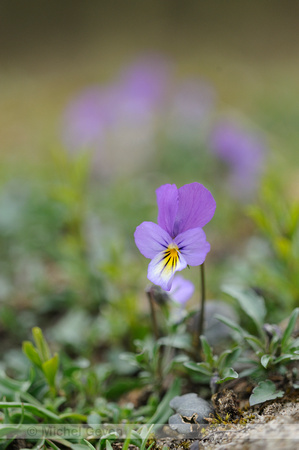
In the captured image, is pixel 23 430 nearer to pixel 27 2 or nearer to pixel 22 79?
pixel 22 79

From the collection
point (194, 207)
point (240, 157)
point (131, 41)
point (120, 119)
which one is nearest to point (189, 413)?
point (194, 207)

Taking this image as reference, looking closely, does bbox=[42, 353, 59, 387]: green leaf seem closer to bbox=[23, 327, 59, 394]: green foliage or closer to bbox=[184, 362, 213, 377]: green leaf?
bbox=[23, 327, 59, 394]: green foliage

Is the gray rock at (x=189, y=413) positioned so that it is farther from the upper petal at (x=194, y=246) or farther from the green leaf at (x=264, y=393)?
the upper petal at (x=194, y=246)

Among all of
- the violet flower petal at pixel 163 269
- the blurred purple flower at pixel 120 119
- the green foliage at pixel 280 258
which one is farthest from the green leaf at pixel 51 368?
the blurred purple flower at pixel 120 119

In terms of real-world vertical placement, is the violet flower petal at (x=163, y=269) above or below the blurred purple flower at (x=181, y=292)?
above

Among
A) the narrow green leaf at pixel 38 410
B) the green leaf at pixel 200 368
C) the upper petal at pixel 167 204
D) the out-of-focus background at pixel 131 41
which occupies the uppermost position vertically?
the out-of-focus background at pixel 131 41

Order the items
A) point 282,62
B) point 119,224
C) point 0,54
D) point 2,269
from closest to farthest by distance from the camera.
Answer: point 2,269, point 119,224, point 282,62, point 0,54

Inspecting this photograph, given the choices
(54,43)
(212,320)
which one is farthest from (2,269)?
(54,43)
